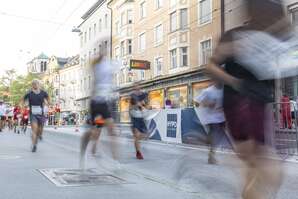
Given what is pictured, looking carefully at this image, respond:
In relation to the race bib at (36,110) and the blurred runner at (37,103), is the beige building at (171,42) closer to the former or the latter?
the blurred runner at (37,103)

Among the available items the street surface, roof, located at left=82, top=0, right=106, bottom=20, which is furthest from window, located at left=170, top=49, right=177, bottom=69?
the street surface

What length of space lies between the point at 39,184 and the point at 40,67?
111 m

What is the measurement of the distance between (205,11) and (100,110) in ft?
82.4

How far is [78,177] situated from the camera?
6785mm

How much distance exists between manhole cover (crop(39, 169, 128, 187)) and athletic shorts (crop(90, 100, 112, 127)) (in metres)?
0.85

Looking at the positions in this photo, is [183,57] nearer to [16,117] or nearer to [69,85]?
[16,117]

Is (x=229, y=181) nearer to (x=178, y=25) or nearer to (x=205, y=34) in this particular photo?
(x=205, y=34)

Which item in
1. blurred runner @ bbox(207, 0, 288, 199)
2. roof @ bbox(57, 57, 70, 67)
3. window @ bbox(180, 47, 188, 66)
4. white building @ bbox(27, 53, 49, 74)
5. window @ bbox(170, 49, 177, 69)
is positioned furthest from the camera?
white building @ bbox(27, 53, 49, 74)

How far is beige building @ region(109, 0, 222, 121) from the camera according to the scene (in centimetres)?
3130

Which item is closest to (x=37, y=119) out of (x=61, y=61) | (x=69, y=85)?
(x=69, y=85)

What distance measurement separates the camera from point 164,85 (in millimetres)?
36125

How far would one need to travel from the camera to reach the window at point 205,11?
3086 centimetres

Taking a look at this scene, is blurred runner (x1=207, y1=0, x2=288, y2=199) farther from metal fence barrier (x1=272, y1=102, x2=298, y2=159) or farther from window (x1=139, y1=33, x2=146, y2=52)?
window (x1=139, y1=33, x2=146, y2=52)

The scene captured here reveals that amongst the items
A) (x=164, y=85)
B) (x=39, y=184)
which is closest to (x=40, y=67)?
(x=164, y=85)
